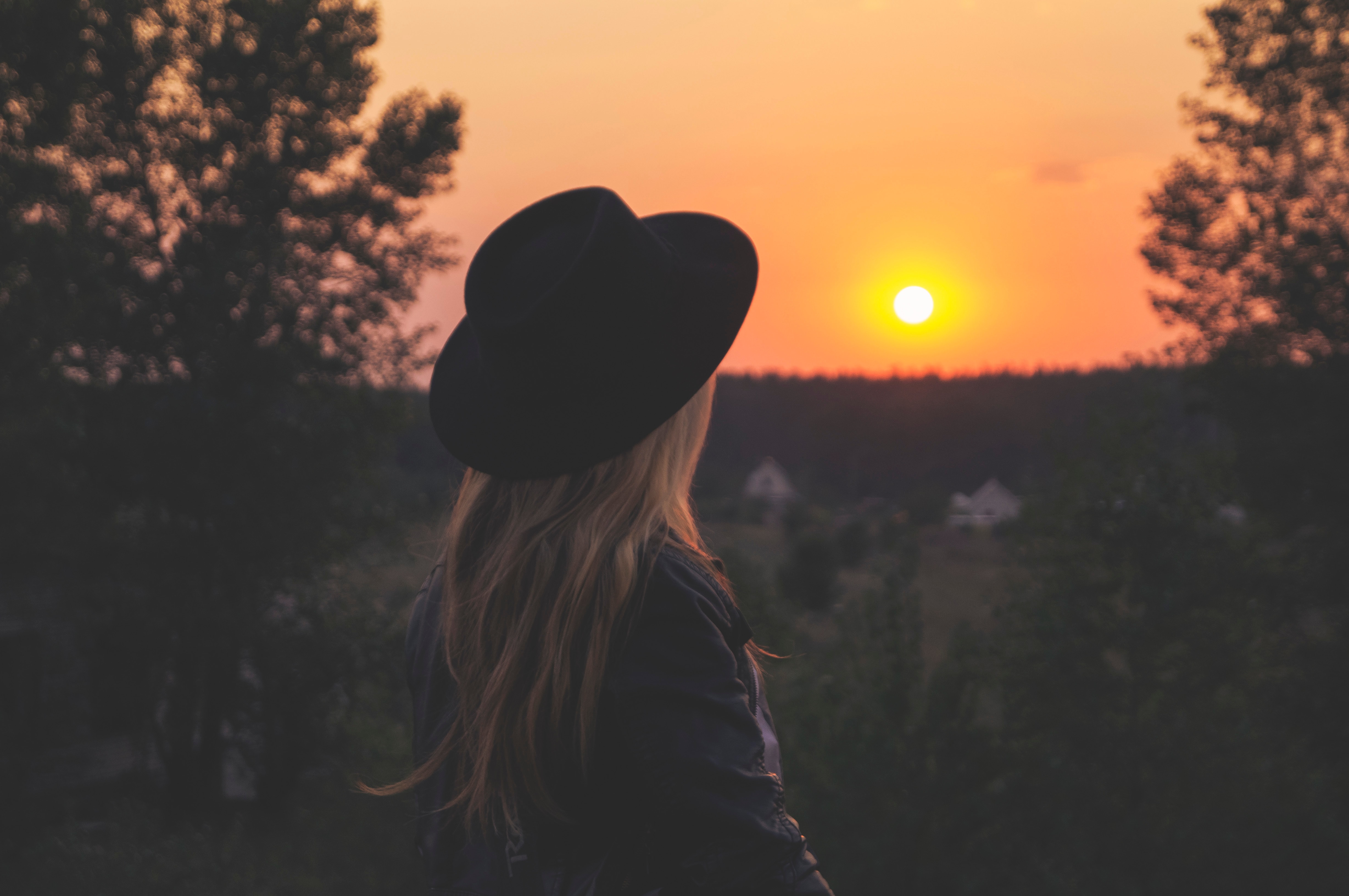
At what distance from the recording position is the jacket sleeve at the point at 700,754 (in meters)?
1.21

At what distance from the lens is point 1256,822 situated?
11.2 m

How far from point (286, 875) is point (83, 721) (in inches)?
154

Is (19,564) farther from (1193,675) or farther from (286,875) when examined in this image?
(1193,675)

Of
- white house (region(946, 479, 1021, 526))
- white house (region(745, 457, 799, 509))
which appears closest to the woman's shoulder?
white house (region(946, 479, 1021, 526))

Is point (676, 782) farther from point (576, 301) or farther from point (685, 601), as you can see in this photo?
point (576, 301)

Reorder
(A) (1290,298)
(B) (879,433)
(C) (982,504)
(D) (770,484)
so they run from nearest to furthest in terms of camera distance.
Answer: (A) (1290,298)
(C) (982,504)
(D) (770,484)
(B) (879,433)

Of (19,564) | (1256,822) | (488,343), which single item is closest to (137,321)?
(19,564)

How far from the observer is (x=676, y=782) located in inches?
47.5

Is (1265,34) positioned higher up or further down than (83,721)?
higher up

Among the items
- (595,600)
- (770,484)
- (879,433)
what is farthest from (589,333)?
(879,433)

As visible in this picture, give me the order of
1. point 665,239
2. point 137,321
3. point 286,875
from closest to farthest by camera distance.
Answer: point 665,239 < point 137,321 < point 286,875

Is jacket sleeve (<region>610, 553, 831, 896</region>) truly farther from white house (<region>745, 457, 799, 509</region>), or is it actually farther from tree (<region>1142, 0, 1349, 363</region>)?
white house (<region>745, 457, 799, 509</region>)

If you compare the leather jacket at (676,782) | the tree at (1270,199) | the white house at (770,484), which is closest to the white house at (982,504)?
the white house at (770,484)

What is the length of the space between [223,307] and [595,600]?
1414cm
